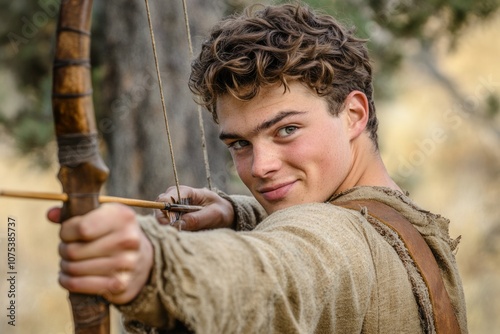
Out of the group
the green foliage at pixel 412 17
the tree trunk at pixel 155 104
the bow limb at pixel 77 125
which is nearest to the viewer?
the bow limb at pixel 77 125

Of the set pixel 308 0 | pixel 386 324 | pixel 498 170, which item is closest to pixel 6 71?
pixel 308 0

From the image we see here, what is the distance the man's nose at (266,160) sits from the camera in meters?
1.90

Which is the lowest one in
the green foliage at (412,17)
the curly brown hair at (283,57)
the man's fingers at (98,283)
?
the man's fingers at (98,283)

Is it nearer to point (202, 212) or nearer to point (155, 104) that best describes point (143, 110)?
point (155, 104)

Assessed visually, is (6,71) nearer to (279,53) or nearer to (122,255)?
(279,53)

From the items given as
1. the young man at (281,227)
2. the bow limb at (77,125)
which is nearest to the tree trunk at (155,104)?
the young man at (281,227)

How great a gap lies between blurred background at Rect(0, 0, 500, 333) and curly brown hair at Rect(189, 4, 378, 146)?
1.65 m

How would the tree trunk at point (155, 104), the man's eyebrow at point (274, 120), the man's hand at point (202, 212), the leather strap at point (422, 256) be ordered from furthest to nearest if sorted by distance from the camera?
1. the tree trunk at point (155, 104)
2. the man's hand at point (202, 212)
3. the man's eyebrow at point (274, 120)
4. the leather strap at point (422, 256)

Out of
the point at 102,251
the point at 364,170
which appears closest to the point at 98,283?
the point at 102,251

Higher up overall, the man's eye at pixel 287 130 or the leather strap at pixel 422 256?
the man's eye at pixel 287 130

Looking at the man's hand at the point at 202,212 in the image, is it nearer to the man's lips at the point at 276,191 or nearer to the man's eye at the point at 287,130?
the man's lips at the point at 276,191

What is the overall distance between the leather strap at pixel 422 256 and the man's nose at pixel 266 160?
20cm

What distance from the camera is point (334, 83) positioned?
2.03 meters

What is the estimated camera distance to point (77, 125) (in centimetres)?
128
